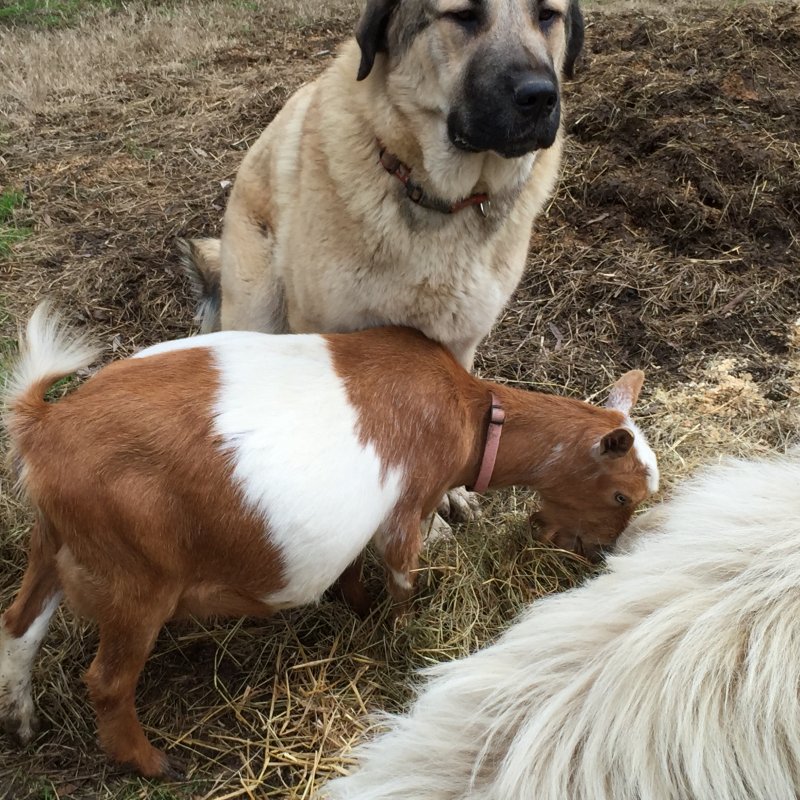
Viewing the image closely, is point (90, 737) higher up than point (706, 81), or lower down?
lower down

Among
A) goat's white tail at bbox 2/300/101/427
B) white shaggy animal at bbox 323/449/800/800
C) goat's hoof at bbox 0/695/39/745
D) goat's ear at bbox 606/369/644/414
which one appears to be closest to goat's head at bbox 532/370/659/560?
goat's ear at bbox 606/369/644/414

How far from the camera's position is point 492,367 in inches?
172

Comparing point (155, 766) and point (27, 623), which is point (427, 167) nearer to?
point (27, 623)

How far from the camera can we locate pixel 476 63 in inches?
107

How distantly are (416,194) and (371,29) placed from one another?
626mm

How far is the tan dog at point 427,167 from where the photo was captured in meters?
2.74

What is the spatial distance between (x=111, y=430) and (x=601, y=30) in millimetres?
6808

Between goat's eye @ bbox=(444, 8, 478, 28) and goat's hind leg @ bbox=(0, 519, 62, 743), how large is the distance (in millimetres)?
2267

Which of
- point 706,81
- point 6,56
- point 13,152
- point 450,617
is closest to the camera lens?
point 450,617

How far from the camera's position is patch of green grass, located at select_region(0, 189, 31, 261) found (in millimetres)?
5059

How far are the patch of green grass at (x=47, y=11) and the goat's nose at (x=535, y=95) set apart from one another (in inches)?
398

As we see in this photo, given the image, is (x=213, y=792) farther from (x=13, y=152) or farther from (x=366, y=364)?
(x=13, y=152)

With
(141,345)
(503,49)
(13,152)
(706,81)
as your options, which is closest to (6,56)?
(13,152)

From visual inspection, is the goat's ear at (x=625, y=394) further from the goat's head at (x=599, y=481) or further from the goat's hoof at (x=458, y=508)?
the goat's hoof at (x=458, y=508)
